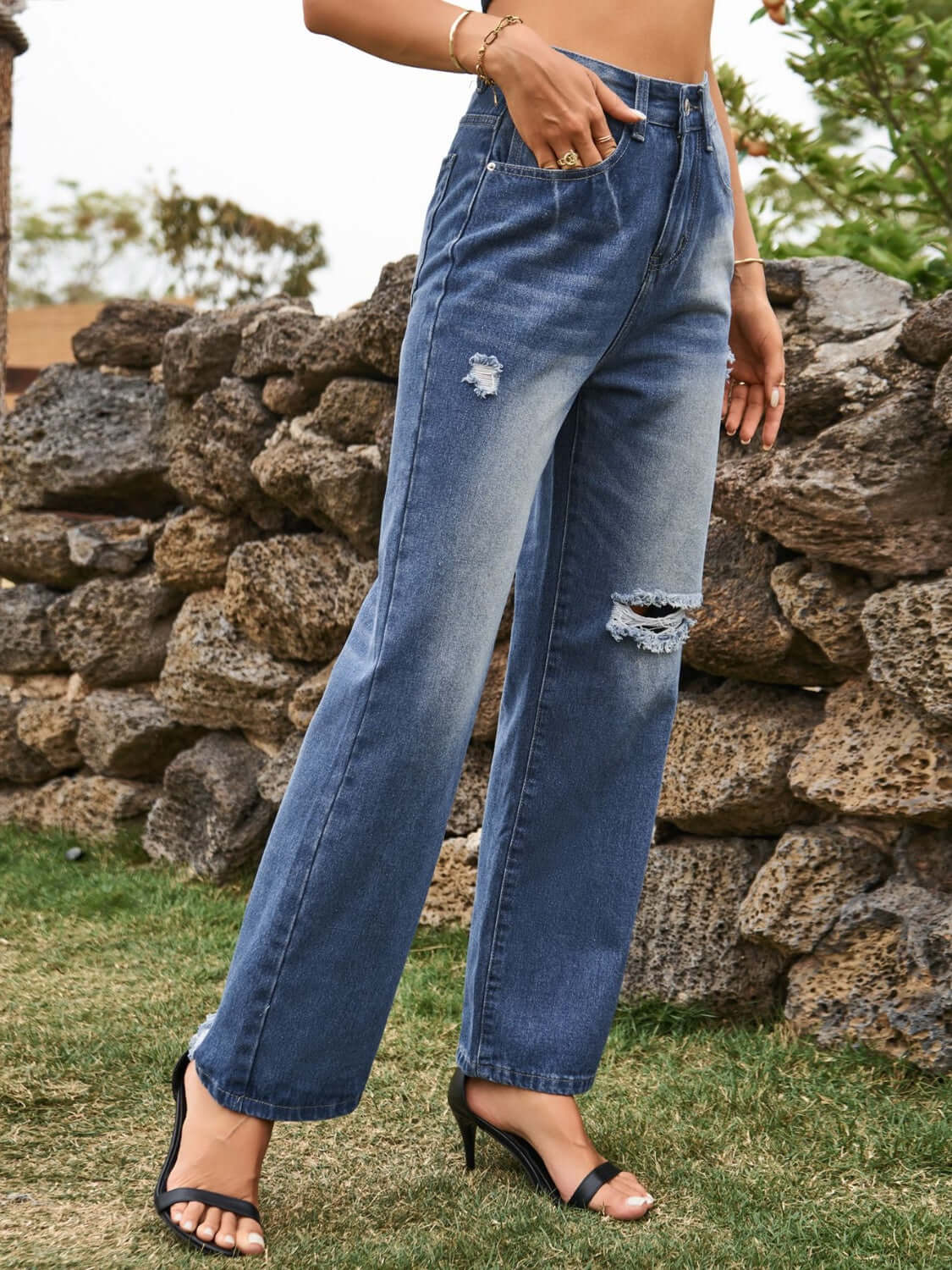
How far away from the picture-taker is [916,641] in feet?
6.22

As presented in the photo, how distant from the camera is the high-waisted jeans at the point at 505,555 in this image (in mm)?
1271

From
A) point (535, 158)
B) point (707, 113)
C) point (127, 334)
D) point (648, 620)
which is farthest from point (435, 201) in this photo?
point (127, 334)

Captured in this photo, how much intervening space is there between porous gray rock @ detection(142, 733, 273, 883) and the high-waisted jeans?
60.9 inches

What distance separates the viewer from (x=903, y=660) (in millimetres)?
1909

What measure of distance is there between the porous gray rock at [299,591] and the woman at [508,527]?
136 centimetres

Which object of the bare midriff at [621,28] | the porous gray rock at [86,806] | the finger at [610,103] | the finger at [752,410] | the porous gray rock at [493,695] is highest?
the bare midriff at [621,28]

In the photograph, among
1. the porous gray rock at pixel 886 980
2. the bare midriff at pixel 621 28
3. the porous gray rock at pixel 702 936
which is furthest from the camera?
the porous gray rock at pixel 702 936

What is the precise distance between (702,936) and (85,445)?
7.08ft

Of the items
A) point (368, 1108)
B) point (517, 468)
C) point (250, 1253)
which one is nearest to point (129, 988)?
point (368, 1108)

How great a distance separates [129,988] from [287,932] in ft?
3.83

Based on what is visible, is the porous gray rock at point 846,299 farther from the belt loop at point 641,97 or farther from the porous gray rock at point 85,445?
the porous gray rock at point 85,445

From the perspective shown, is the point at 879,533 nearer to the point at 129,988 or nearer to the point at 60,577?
the point at 129,988

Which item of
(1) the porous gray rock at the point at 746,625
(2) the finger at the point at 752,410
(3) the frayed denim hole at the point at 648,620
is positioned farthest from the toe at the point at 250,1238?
(1) the porous gray rock at the point at 746,625

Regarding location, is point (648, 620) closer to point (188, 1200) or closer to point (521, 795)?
point (521, 795)
